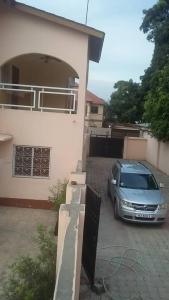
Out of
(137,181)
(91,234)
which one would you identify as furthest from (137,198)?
(91,234)

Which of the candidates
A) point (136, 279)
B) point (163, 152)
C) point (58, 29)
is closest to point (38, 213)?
point (136, 279)

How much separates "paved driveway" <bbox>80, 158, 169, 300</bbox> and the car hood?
2.81 feet

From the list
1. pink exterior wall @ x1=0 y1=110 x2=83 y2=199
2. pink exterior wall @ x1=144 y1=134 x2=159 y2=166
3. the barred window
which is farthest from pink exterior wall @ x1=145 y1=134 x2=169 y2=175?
the barred window

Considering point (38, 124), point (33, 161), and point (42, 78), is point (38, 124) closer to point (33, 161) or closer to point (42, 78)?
point (33, 161)

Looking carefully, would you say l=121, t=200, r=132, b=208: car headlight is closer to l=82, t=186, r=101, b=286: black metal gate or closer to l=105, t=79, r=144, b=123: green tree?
l=82, t=186, r=101, b=286: black metal gate

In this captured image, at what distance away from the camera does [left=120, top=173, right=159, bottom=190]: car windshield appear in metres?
13.9

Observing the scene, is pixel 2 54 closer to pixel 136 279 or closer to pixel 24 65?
pixel 24 65

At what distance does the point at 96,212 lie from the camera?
24.7ft

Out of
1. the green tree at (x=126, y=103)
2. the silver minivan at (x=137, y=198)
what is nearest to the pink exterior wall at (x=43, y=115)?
the silver minivan at (x=137, y=198)

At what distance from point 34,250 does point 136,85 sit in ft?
95.3

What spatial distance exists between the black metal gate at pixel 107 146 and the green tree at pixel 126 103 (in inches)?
162

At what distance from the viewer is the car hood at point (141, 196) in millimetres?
12711

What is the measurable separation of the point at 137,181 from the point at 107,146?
20956 millimetres

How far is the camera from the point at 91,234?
7.66 m
